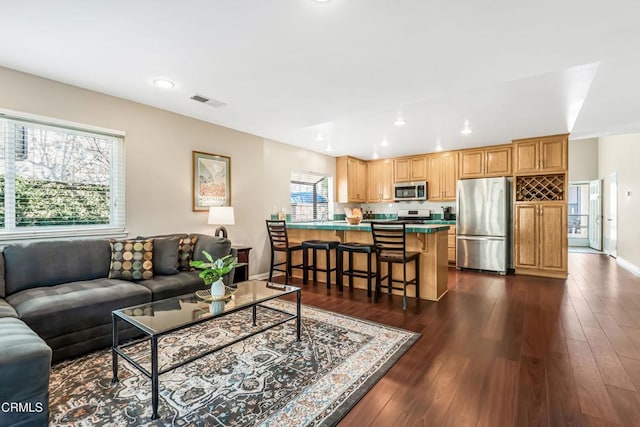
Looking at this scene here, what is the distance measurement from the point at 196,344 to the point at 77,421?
0.96 metres

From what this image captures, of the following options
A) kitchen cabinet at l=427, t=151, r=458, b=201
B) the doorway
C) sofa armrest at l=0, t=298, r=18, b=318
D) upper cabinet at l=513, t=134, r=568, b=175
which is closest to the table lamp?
sofa armrest at l=0, t=298, r=18, b=318

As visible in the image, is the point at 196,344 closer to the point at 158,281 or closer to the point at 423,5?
the point at 158,281

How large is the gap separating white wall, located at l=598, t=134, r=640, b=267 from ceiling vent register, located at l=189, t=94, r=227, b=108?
701 cm

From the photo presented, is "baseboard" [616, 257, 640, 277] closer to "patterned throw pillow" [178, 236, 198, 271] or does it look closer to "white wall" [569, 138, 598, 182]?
"white wall" [569, 138, 598, 182]

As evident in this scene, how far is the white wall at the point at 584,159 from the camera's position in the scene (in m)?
7.94

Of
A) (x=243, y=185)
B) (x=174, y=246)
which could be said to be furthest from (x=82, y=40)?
(x=243, y=185)

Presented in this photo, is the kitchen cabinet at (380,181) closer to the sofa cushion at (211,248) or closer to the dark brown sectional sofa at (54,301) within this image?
the sofa cushion at (211,248)

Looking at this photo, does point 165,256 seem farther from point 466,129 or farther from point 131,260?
point 466,129

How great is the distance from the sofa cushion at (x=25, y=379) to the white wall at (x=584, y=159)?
34.9 feet

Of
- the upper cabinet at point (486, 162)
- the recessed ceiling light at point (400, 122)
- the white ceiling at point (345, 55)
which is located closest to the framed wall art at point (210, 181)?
the white ceiling at point (345, 55)

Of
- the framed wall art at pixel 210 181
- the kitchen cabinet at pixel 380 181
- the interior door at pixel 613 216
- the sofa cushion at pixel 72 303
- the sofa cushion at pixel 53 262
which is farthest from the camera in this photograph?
the kitchen cabinet at pixel 380 181

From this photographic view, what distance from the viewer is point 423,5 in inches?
71.4

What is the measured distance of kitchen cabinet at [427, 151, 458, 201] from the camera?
6.27 m

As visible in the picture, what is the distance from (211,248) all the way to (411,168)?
4948 mm
